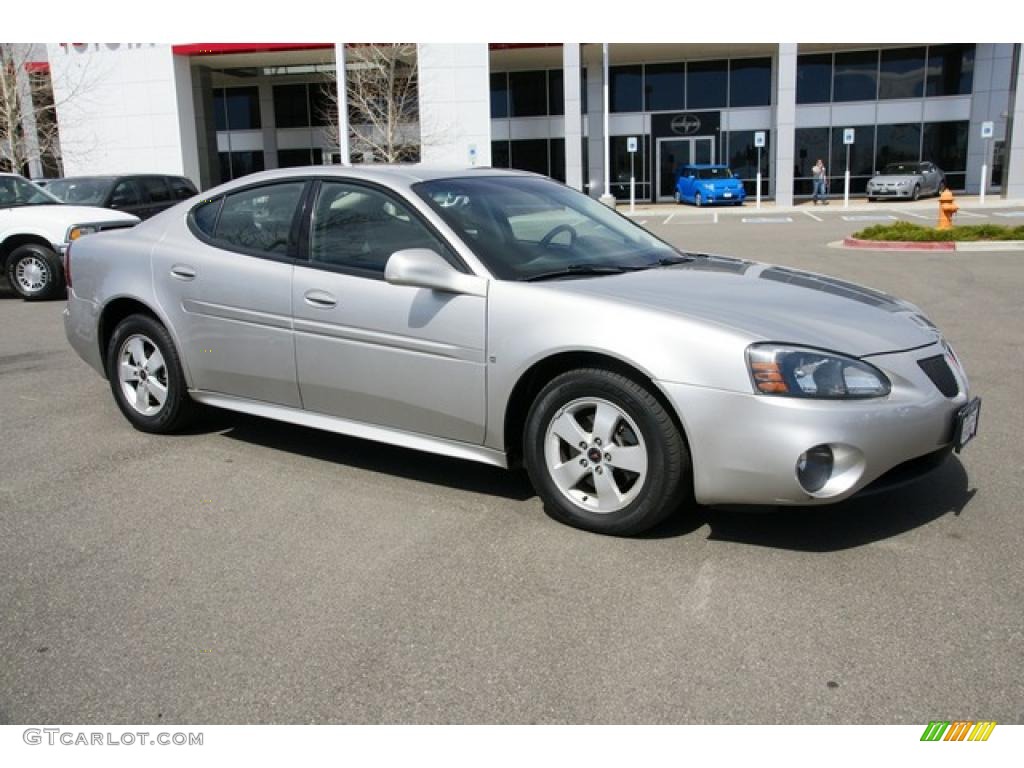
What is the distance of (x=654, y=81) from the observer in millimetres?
40969

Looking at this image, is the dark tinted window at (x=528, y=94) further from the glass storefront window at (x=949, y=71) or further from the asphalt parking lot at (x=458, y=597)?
the asphalt parking lot at (x=458, y=597)

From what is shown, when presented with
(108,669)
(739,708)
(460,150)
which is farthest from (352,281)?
(460,150)

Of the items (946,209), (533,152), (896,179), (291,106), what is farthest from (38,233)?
(291,106)

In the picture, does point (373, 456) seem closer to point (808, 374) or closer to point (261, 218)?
point (261, 218)

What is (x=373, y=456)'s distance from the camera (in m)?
5.53

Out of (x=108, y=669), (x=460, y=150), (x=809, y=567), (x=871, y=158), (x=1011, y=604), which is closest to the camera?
(x=108, y=669)

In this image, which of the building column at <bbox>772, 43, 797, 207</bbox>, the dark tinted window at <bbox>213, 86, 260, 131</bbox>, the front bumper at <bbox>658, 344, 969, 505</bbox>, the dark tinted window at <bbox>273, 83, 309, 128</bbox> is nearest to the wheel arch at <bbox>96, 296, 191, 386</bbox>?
the front bumper at <bbox>658, 344, 969, 505</bbox>

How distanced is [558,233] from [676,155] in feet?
126

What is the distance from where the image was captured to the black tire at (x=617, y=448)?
3.99 m

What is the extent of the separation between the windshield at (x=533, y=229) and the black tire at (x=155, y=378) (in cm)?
193

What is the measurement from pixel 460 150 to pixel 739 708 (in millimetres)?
34345

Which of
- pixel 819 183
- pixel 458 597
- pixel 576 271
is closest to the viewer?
pixel 458 597

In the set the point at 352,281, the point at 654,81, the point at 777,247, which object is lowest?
the point at 777,247

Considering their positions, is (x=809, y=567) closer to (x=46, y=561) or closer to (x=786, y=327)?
(x=786, y=327)
